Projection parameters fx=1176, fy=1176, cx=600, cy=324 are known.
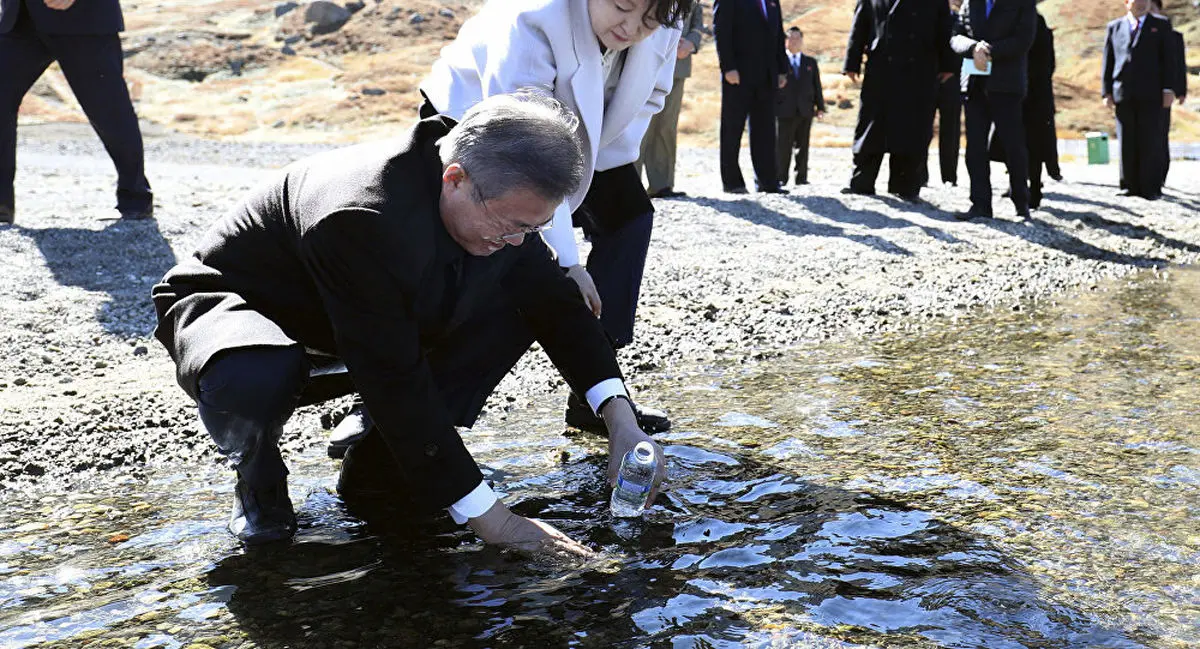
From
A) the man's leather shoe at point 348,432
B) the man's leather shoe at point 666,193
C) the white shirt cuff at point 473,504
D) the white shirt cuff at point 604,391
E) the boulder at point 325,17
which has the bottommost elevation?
the man's leather shoe at point 348,432

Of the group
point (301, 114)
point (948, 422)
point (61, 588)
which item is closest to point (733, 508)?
point (948, 422)

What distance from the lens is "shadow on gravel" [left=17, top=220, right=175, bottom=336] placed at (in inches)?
217

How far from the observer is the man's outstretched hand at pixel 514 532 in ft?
9.32

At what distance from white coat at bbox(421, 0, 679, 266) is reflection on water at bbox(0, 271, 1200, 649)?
921 millimetres

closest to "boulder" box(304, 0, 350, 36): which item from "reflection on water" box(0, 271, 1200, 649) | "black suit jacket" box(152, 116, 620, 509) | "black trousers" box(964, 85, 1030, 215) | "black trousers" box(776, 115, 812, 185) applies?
"black trousers" box(776, 115, 812, 185)

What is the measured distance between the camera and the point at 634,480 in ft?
10.3

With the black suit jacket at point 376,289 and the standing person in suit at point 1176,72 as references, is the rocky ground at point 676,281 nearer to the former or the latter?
the standing person in suit at point 1176,72

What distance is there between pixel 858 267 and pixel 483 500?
495cm

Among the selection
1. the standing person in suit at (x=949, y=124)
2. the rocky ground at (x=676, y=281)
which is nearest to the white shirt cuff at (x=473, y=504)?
the rocky ground at (x=676, y=281)

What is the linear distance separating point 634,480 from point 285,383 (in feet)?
3.10

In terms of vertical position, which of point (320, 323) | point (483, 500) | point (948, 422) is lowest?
point (948, 422)

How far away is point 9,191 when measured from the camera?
714cm

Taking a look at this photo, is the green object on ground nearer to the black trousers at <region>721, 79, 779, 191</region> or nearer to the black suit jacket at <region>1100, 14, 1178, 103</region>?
the black suit jacket at <region>1100, 14, 1178, 103</region>

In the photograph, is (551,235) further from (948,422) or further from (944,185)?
(944,185)
